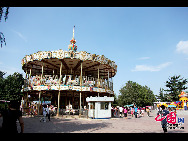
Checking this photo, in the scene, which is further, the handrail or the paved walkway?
the handrail

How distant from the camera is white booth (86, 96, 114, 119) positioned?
15402 mm

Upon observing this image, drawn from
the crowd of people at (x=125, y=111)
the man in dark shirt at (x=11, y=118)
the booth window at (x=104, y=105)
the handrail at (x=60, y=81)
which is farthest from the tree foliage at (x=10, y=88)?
the man in dark shirt at (x=11, y=118)

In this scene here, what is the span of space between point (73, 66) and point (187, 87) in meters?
41.6

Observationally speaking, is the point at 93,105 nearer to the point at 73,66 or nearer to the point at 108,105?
the point at 108,105

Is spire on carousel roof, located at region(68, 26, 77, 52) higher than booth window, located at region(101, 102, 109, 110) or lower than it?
higher

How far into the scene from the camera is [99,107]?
15.5 meters

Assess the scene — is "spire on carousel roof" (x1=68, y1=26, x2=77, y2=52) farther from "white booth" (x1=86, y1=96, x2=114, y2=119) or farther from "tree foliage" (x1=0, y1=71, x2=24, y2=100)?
"tree foliage" (x1=0, y1=71, x2=24, y2=100)

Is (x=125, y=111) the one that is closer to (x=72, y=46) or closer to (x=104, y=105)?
(x=104, y=105)

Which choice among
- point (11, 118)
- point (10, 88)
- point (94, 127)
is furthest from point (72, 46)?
point (11, 118)

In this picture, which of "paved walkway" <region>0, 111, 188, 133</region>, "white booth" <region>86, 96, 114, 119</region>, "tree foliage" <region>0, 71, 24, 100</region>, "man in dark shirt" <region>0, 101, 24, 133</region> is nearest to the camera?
"man in dark shirt" <region>0, 101, 24, 133</region>

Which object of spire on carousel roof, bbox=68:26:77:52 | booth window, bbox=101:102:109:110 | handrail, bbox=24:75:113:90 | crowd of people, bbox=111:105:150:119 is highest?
spire on carousel roof, bbox=68:26:77:52

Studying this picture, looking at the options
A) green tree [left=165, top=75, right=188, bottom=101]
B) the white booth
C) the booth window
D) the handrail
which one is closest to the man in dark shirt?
the white booth

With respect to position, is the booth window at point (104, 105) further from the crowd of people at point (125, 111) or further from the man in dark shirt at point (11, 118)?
the man in dark shirt at point (11, 118)
